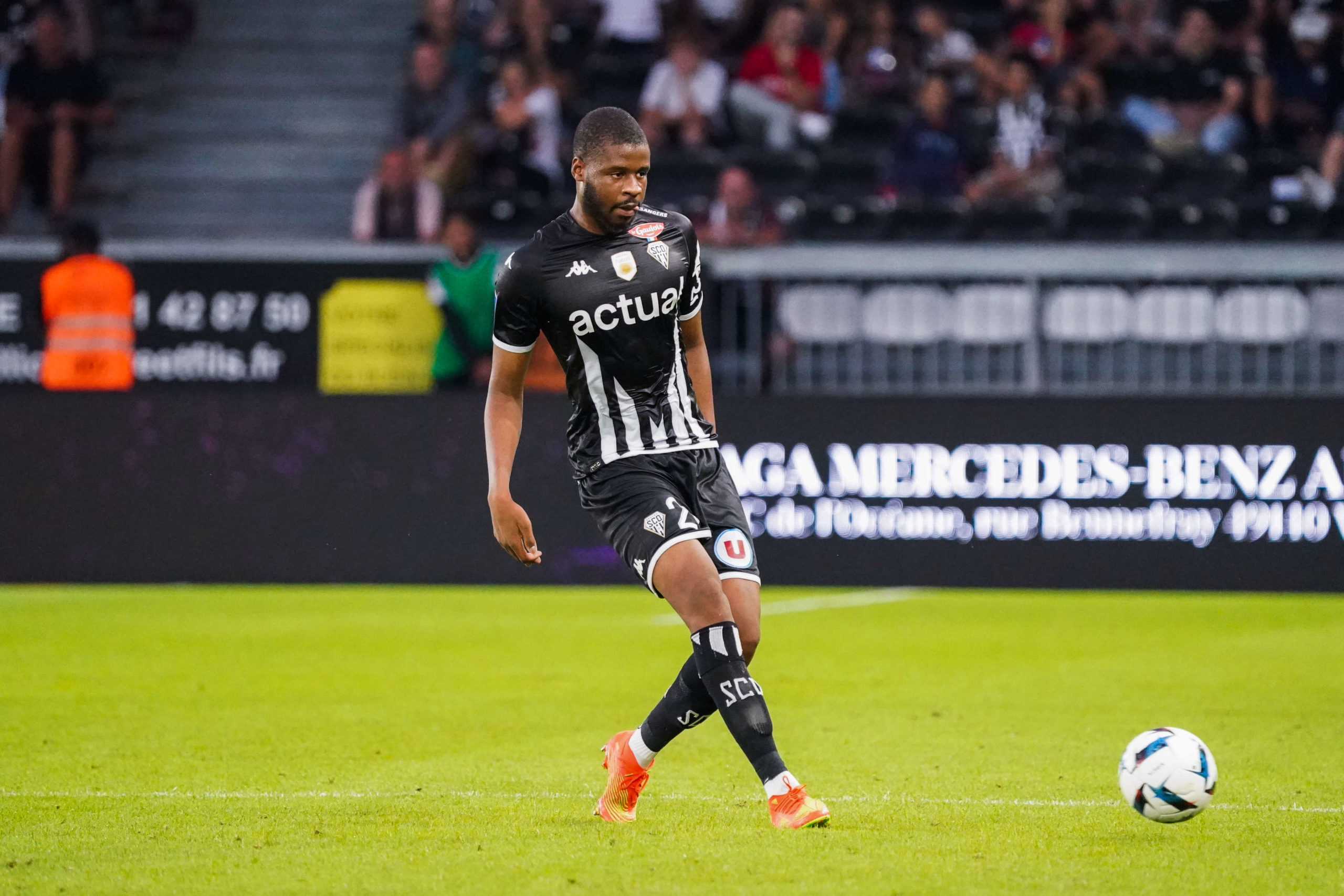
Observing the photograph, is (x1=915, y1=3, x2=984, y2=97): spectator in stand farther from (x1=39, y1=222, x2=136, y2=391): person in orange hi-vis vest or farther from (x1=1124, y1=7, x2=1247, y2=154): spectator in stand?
(x1=39, y1=222, x2=136, y2=391): person in orange hi-vis vest

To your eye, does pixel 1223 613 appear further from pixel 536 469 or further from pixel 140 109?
pixel 140 109

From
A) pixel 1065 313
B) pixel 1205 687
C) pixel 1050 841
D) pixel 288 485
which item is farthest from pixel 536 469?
pixel 1050 841

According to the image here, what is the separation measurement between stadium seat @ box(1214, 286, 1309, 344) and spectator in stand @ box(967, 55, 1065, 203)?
2.76 metres

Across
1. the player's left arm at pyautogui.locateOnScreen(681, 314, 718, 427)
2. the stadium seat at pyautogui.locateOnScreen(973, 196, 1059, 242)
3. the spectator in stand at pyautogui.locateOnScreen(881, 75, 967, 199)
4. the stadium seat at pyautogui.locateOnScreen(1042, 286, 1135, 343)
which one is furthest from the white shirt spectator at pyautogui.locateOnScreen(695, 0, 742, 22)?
the player's left arm at pyautogui.locateOnScreen(681, 314, 718, 427)

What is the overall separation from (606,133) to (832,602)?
8.03 m

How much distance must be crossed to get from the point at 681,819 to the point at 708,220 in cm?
1019

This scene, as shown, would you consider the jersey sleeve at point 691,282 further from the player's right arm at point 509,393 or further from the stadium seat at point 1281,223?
the stadium seat at point 1281,223

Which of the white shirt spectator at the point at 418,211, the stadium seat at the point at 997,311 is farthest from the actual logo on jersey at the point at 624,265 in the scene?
the white shirt spectator at the point at 418,211

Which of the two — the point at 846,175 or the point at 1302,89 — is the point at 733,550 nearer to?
the point at 846,175

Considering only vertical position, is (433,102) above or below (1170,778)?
above

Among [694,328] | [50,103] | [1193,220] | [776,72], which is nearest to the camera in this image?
[694,328]

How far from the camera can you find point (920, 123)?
16.2m

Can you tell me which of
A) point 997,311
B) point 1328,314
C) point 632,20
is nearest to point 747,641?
point 997,311

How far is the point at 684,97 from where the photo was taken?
56.4 ft
